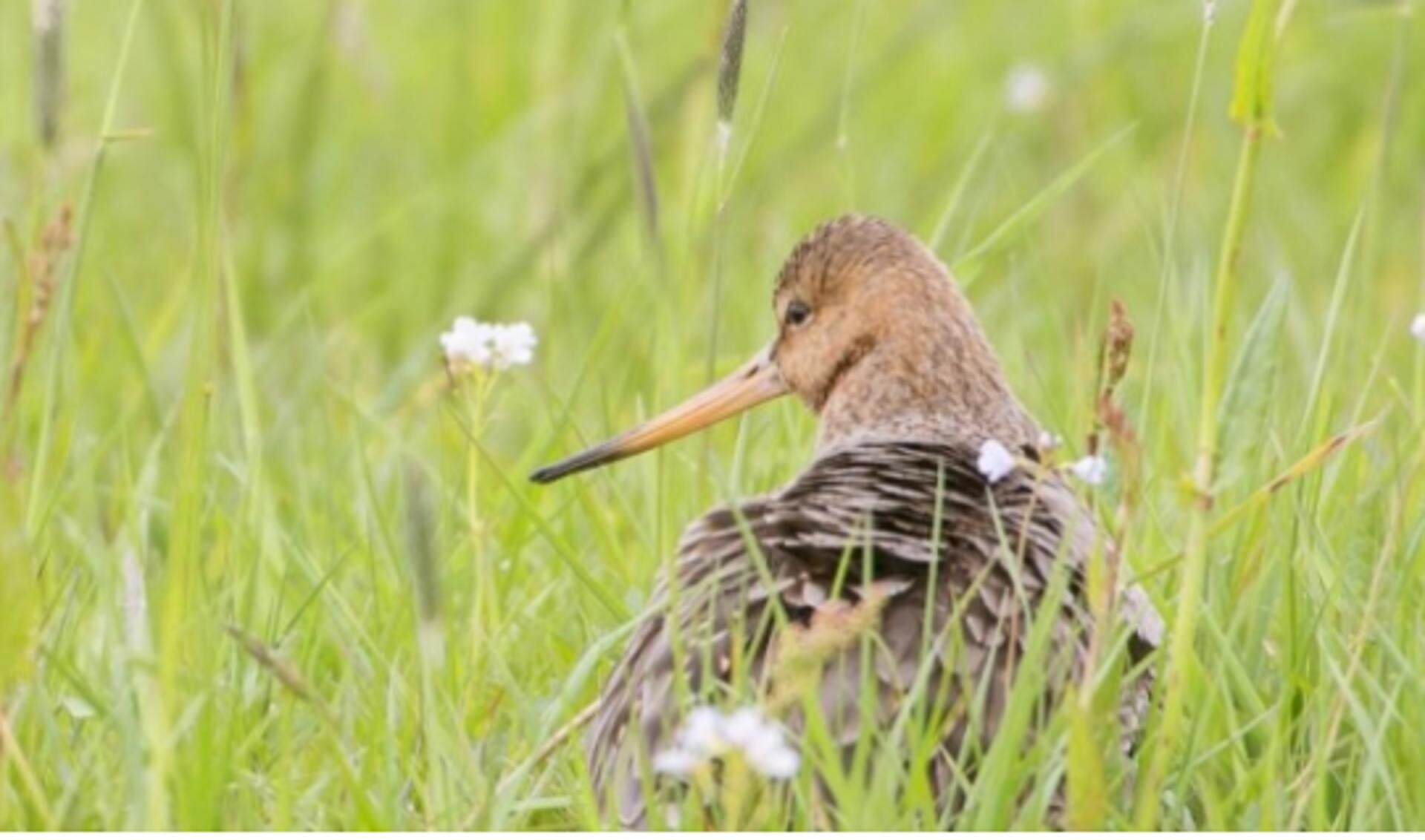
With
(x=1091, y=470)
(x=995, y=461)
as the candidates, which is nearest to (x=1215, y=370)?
(x=1091, y=470)

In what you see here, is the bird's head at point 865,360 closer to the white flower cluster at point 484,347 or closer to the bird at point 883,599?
the bird at point 883,599

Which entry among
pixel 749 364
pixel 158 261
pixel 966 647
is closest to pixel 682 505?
pixel 749 364

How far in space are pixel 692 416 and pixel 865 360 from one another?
26 cm

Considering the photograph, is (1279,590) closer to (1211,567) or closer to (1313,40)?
(1211,567)

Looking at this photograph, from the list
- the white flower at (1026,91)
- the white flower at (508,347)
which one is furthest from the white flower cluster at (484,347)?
the white flower at (1026,91)

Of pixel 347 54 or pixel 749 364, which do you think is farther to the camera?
pixel 347 54

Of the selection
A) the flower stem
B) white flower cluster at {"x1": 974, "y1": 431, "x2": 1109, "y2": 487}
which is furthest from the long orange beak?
the flower stem

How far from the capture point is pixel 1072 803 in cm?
289

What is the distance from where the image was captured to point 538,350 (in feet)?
20.7

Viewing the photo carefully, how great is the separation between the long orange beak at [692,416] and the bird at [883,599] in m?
0.01

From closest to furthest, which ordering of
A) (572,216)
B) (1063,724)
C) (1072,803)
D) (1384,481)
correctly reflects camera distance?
(1072,803), (1063,724), (1384,481), (572,216)

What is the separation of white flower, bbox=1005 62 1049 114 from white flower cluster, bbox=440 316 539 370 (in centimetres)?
383

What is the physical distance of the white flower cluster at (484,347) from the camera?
4.01 meters

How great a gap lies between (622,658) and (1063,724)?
593mm
